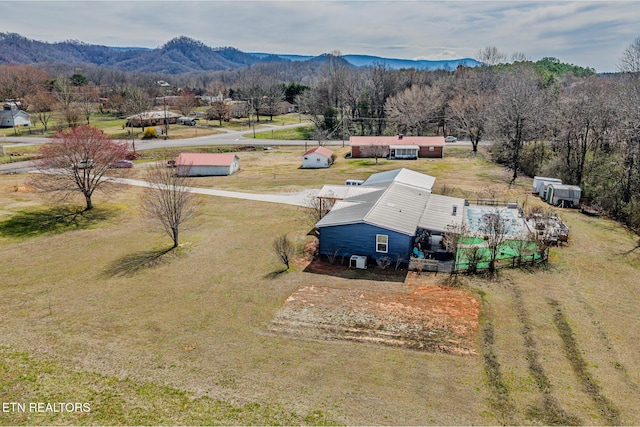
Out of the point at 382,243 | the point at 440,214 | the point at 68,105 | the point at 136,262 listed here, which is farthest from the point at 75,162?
the point at 68,105

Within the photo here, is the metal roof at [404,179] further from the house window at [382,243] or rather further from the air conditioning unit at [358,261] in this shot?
the air conditioning unit at [358,261]

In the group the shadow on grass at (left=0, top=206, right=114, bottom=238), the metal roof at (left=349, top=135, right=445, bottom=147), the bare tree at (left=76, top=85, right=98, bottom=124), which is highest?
the bare tree at (left=76, top=85, right=98, bottom=124)

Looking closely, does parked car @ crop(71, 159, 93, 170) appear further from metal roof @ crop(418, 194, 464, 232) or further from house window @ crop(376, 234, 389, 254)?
metal roof @ crop(418, 194, 464, 232)

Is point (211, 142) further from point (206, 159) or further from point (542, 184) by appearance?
point (542, 184)

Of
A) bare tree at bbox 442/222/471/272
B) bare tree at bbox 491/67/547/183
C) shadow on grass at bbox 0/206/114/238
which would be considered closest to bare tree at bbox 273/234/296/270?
bare tree at bbox 442/222/471/272

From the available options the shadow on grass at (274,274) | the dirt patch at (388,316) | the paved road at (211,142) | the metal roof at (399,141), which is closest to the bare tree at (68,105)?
the paved road at (211,142)

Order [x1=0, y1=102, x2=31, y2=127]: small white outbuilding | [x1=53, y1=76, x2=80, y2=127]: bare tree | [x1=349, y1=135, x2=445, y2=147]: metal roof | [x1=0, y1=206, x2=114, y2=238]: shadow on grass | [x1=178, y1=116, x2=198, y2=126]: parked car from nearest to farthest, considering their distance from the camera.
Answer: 1. [x1=0, y1=206, x2=114, y2=238]: shadow on grass
2. [x1=349, y1=135, x2=445, y2=147]: metal roof
3. [x1=53, y1=76, x2=80, y2=127]: bare tree
4. [x1=0, y1=102, x2=31, y2=127]: small white outbuilding
5. [x1=178, y1=116, x2=198, y2=126]: parked car
